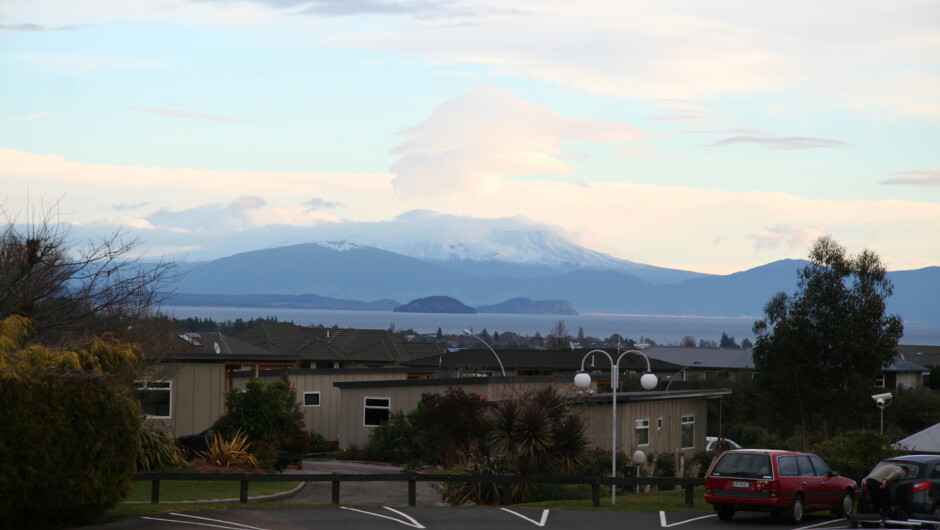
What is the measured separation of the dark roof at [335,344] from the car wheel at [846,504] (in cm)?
4891

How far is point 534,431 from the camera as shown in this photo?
100ft

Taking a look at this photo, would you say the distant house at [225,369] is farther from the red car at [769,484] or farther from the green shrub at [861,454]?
the red car at [769,484]

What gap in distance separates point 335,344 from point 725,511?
184ft

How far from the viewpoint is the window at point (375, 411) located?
42594mm

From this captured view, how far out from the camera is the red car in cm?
2122

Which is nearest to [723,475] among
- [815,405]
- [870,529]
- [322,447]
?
[870,529]

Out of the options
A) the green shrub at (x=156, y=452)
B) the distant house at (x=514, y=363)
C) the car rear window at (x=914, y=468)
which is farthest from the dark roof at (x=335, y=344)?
the car rear window at (x=914, y=468)

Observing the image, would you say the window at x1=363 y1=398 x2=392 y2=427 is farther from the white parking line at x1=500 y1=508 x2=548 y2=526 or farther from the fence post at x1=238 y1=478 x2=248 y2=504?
the white parking line at x1=500 y1=508 x2=548 y2=526

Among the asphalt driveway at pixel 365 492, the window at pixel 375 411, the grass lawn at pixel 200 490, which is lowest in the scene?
the asphalt driveway at pixel 365 492

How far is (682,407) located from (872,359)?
22511 millimetres

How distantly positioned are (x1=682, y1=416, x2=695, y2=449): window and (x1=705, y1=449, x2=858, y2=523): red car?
20.1 metres

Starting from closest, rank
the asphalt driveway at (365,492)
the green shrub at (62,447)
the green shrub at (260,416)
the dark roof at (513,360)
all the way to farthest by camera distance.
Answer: the green shrub at (62,447) → the asphalt driveway at (365,492) → the green shrub at (260,416) → the dark roof at (513,360)

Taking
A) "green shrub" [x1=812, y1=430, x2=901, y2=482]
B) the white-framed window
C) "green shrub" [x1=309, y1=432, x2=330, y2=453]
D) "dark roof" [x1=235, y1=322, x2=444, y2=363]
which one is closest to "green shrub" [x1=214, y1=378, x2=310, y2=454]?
the white-framed window

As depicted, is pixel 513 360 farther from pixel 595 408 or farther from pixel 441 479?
pixel 441 479
